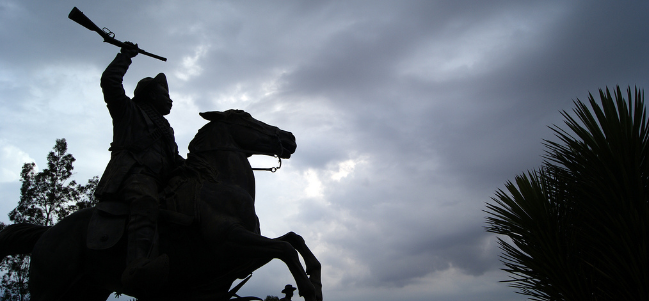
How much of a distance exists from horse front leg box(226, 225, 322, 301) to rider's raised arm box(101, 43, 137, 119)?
1917 mm

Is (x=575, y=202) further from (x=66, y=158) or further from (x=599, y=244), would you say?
(x=66, y=158)

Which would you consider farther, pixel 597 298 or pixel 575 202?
pixel 575 202

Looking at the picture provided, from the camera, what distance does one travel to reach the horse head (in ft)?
17.7

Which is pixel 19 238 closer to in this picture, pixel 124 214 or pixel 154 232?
pixel 124 214

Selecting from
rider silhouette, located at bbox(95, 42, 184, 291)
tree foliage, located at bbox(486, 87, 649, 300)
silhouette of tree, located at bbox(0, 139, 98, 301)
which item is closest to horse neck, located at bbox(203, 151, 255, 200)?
rider silhouette, located at bbox(95, 42, 184, 291)

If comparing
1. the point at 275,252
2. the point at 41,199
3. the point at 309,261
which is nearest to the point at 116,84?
the point at 275,252

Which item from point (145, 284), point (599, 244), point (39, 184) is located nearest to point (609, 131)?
point (599, 244)

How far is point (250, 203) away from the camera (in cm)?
489

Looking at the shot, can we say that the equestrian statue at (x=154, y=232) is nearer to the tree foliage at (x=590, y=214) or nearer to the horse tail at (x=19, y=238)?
the horse tail at (x=19, y=238)

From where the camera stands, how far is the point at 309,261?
15.8 feet

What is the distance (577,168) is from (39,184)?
1764cm

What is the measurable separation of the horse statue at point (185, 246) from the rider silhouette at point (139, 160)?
19 centimetres

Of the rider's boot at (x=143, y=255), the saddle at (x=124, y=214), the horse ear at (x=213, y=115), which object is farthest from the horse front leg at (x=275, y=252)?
the horse ear at (x=213, y=115)

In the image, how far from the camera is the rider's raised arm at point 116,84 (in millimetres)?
4758
